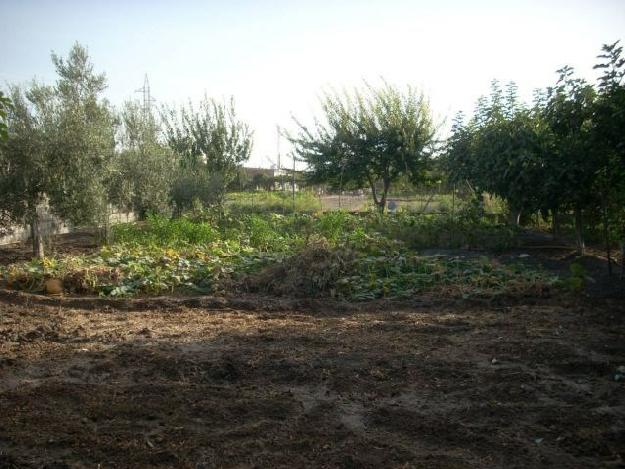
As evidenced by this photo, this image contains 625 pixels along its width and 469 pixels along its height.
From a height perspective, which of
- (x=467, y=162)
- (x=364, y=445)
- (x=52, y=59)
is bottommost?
(x=364, y=445)

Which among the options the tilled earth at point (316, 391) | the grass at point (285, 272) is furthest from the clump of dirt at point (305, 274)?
the tilled earth at point (316, 391)

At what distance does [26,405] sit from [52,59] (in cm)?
1113

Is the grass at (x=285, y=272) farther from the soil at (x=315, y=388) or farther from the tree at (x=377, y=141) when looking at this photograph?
the tree at (x=377, y=141)

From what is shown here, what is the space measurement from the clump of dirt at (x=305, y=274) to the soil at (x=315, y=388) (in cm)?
103

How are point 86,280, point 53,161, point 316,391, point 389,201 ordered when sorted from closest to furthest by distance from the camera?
1. point 316,391
2. point 86,280
3. point 53,161
4. point 389,201

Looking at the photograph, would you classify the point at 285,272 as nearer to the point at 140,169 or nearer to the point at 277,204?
the point at 140,169

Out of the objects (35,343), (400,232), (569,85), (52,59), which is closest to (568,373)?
(35,343)

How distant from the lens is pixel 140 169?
13.1 meters

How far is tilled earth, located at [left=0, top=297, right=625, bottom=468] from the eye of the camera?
298cm

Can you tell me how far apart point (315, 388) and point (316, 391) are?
0.05m

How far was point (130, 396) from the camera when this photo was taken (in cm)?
371

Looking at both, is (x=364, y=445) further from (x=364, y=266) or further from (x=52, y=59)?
(x=52, y=59)

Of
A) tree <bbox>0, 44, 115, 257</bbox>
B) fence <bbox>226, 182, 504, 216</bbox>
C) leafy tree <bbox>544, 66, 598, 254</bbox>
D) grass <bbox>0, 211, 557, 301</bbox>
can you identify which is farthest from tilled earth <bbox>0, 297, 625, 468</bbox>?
fence <bbox>226, 182, 504, 216</bbox>

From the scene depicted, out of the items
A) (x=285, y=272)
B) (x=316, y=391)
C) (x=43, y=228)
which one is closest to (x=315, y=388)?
(x=316, y=391)
